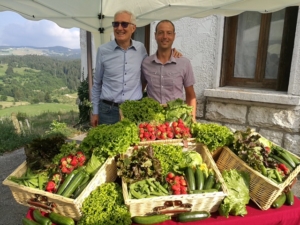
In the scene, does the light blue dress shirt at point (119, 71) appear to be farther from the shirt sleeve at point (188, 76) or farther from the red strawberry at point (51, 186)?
the red strawberry at point (51, 186)

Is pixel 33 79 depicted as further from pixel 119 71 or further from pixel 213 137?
pixel 213 137

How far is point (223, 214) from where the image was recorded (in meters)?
1.86

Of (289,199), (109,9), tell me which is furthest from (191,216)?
(109,9)

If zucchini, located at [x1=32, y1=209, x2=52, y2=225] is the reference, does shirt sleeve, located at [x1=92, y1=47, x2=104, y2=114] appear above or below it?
above

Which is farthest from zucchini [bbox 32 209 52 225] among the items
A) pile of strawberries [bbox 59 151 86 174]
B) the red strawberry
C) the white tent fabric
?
the white tent fabric

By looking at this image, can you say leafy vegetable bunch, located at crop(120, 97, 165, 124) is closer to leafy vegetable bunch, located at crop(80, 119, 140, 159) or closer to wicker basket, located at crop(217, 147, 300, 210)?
leafy vegetable bunch, located at crop(80, 119, 140, 159)

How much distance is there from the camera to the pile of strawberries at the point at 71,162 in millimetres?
2100

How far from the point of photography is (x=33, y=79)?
101ft

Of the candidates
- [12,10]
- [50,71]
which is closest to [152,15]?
[12,10]

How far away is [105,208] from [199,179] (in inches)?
30.3

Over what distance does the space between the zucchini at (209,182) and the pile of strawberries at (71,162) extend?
108cm

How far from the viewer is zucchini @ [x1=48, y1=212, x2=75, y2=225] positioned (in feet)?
5.88

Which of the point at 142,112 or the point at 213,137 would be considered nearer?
the point at 213,137

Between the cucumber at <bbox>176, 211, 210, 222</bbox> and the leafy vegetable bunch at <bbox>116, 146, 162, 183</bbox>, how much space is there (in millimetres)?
331
